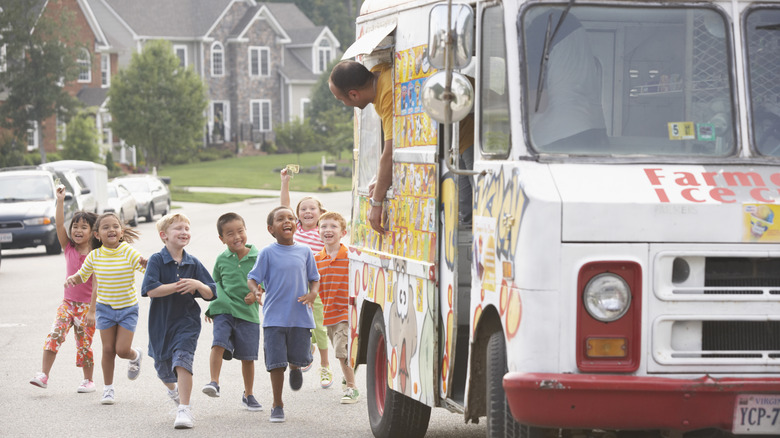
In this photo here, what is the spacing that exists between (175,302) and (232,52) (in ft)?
242

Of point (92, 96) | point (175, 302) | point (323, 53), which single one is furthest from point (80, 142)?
point (175, 302)

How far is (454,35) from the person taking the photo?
5.98m

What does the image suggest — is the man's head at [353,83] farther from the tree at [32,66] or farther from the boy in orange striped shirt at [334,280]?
the tree at [32,66]

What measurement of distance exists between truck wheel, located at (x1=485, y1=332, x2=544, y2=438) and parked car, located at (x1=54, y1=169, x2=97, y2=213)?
75.7 ft

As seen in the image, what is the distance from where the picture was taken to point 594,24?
602cm

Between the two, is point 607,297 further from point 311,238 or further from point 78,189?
point 78,189

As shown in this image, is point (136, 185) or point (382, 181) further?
point (136, 185)

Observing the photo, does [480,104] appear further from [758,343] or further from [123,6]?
[123,6]

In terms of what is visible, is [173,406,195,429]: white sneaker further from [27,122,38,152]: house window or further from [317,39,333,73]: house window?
[317,39,333,73]: house window

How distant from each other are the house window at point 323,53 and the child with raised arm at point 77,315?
249ft

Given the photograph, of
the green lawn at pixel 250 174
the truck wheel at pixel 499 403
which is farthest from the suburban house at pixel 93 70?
the truck wheel at pixel 499 403

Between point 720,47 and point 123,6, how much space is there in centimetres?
7578

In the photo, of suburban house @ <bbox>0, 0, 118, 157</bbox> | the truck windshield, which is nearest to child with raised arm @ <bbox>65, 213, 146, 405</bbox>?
the truck windshield

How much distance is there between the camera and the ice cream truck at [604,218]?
17.5 ft
